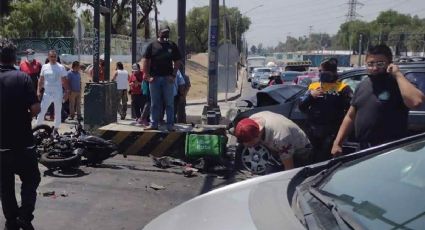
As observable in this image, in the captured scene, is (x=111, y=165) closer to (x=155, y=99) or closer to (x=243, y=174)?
(x=155, y=99)

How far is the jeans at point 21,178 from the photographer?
4598 mm

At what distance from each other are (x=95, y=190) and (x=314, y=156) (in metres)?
2.87

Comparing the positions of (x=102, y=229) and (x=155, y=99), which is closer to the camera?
(x=102, y=229)

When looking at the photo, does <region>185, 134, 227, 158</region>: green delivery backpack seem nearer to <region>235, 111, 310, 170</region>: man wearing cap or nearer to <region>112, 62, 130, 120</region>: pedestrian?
<region>235, 111, 310, 170</region>: man wearing cap

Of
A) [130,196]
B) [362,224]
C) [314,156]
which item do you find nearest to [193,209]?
[362,224]

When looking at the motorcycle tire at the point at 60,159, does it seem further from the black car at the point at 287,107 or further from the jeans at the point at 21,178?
the jeans at the point at 21,178

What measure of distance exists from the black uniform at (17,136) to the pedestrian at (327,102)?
11.2 ft

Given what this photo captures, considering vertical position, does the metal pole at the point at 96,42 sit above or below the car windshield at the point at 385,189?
above

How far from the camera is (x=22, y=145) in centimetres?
459

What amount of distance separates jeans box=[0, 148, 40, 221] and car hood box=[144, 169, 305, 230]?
2.31m

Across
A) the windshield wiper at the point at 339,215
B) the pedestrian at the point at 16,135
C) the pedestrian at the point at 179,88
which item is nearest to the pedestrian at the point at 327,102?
the pedestrian at the point at 16,135

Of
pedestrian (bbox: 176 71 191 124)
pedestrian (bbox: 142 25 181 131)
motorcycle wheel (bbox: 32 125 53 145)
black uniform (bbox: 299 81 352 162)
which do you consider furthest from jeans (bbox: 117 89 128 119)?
black uniform (bbox: 299 81 352 162)

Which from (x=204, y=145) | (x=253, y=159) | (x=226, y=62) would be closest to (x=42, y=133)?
(x=204, y=145)

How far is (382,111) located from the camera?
461cm
